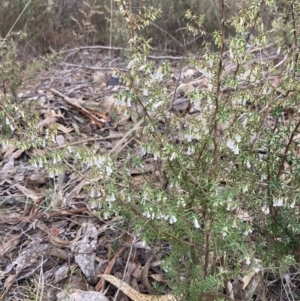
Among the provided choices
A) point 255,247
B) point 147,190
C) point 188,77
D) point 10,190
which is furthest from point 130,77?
point 188,77

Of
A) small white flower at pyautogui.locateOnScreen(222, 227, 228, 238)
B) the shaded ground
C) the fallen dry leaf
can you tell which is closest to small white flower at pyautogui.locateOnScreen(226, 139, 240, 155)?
small white flower at pyautogui.locateOnScreen(222, 227, 228, 238)

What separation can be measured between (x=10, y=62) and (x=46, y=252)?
4.96ft

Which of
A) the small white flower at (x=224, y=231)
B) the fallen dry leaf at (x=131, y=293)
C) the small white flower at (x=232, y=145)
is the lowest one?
the fallen dry leaf at (x=131, y=293)

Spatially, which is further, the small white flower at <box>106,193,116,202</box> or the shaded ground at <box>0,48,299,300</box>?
the shaded ground at <box>0,48,299,300</box>

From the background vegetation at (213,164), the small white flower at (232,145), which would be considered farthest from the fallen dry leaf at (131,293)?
the small white flower at (232,145)

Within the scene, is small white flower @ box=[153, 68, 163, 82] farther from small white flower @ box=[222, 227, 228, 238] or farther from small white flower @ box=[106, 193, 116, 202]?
small white flower @ box=[222, 227, 228, 238]

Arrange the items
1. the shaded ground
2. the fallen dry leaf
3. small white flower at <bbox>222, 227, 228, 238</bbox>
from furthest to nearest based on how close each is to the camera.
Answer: the shaded ground → the fallen dry leaf → small white flower at <bbox>222, 227, 228, 238</bbox>

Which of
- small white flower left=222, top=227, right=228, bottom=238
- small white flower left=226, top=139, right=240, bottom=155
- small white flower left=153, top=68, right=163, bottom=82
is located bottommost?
small white flower left=222, top=227, right=228, bottom=238

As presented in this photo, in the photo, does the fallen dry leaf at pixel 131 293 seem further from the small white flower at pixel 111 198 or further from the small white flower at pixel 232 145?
the small white flower at pixel 232 145

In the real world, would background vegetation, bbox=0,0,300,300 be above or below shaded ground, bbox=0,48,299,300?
above

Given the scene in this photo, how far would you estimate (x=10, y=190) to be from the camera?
3012 millimetres

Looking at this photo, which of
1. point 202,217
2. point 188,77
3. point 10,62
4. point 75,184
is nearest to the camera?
point 202,217

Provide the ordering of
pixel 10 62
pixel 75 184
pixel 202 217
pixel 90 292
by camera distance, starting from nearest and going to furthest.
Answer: pixel 202 217 → pixel 90 292 → pixel 75 184 → pixel 10 62

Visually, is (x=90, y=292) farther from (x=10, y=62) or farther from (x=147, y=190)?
(x=10, y=62)
